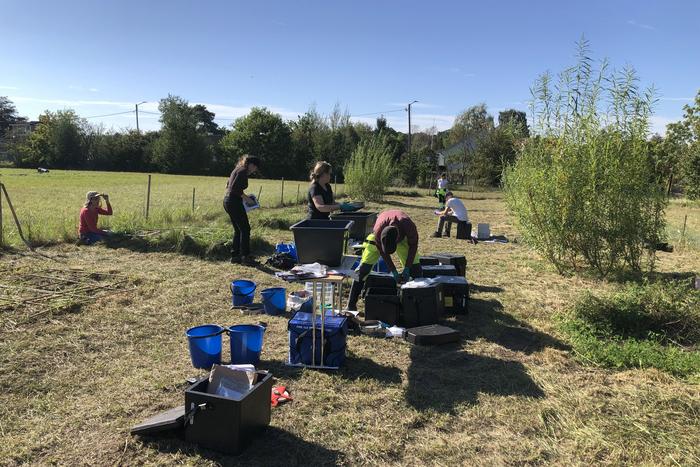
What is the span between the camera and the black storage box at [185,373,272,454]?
2795mm

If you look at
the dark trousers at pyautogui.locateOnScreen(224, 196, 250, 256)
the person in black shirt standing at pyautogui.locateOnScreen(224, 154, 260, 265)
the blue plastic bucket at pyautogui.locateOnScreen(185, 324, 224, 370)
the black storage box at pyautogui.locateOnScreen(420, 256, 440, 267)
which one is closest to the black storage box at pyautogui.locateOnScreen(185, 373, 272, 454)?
the blue plastic bucket at pyautogui.locateOnScreen(185, 324, 224, 370)

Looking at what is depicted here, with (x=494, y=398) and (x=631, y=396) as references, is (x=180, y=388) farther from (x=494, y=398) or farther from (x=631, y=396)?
(x=631, y=396)

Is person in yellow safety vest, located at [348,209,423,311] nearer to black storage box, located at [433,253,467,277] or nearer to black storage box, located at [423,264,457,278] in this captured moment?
black storage box, located at [423,264,457,278]

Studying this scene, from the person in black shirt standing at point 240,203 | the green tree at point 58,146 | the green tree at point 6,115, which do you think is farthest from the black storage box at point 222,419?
the green tree at point 6,115

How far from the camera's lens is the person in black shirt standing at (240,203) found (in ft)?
24.2

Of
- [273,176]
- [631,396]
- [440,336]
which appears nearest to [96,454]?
[440,336]

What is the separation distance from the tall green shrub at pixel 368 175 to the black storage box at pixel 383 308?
15491 millimetres

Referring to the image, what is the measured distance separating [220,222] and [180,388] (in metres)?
7.93

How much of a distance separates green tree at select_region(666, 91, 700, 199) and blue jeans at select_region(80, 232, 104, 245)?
97.8 feet

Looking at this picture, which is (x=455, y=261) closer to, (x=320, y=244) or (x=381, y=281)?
(x=381, y=281)

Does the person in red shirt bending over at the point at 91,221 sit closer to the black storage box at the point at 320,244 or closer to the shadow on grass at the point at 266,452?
the black storage box at the point at 320,244

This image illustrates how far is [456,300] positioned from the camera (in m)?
5.67

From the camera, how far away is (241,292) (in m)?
5.80

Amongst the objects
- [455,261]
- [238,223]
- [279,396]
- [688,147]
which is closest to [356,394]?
[279,396]
